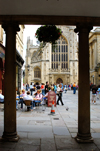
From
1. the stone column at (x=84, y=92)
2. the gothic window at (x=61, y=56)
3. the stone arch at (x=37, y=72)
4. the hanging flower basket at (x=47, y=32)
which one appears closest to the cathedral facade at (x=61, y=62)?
the gothic window at (x=61, y=56)

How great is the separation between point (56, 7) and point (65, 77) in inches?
1799

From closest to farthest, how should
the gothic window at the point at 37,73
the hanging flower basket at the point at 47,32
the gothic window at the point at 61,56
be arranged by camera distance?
1. the hanging flower basket at the point at 47,32
2. the gothic window at the point at 61,56
3. the gothic window at the point at 37,73

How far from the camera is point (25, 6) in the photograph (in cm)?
471

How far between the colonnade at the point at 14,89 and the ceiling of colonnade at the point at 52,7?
0.39 meters

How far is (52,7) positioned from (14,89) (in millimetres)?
2517

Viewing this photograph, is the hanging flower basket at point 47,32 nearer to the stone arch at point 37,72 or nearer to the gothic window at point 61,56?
the gothic window at point 61,56

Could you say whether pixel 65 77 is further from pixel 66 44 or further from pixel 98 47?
pixel 98 47

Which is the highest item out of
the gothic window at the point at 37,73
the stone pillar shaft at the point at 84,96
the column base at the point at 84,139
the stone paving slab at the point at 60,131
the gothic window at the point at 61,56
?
the gothic window at the point at 61,56

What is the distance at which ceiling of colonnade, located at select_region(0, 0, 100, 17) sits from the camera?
14.8ft

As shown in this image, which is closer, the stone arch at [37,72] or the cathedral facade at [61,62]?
the cathedral facade at [61,62]

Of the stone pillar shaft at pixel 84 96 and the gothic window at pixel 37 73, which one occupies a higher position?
the gothic window at pixel 37 73

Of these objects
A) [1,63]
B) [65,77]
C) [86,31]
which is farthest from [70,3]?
[65,77]

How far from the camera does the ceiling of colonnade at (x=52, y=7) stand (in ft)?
14.8

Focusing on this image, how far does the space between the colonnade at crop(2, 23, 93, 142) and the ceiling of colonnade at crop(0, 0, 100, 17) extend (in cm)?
39
